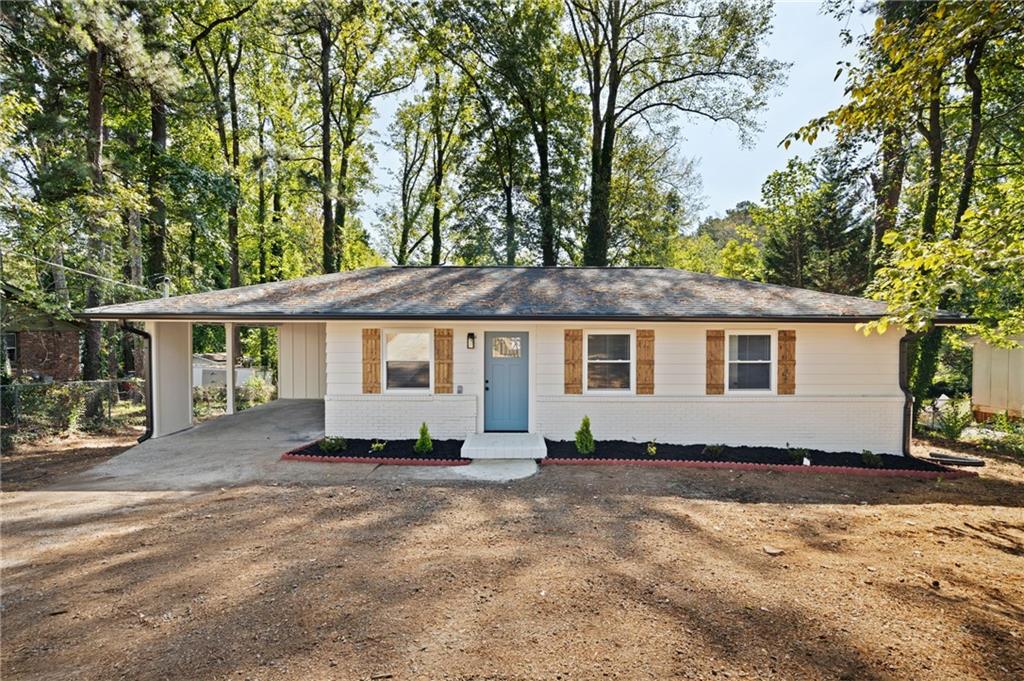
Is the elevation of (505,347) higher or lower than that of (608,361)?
higher

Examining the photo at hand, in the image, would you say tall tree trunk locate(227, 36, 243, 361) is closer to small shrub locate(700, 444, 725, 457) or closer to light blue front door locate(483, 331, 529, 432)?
light blue front door locate(483, 331, 529, 432)

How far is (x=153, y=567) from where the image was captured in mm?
4285

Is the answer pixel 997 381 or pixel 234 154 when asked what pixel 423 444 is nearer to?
pixel 997 381

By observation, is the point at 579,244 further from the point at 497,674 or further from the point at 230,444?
the point at 497,674

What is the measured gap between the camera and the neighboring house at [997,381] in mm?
12219

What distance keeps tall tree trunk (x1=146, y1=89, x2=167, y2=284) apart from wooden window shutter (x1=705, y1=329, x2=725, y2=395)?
48.1 ft

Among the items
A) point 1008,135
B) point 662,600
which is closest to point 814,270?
point 1008,135

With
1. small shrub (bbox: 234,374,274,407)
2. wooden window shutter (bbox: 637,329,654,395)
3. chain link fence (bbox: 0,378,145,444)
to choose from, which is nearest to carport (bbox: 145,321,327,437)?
chain link fence (bbox: 0,378,145,444)

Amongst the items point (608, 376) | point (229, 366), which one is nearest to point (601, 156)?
point (608, 376)

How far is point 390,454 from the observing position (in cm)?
814

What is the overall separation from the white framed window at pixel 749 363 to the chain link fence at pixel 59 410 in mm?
14001

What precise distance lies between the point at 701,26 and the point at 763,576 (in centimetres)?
2071

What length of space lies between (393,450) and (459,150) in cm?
1845

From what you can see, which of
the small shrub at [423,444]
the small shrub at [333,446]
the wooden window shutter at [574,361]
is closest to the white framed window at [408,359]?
the small shrub at [423,444]
